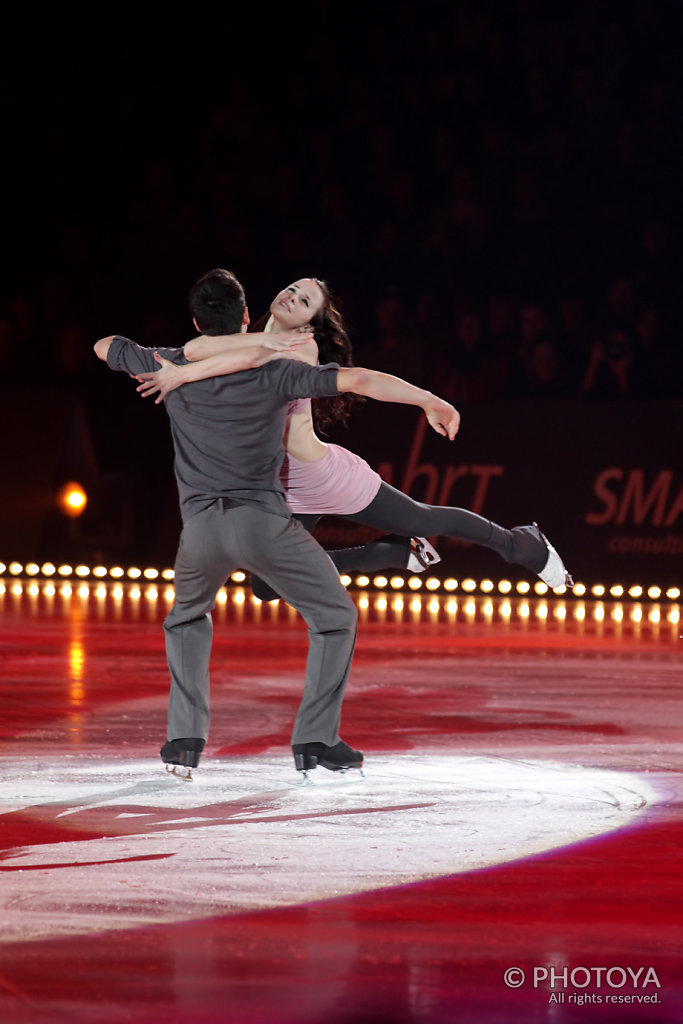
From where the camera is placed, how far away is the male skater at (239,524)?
439cm

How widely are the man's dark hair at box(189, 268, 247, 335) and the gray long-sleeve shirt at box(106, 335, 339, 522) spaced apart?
5.2 inches

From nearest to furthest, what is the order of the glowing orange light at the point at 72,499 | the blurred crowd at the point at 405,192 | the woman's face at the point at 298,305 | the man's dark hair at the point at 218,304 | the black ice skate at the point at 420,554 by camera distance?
the man's dark hair at the point at 218,304, the woman's face at the point at 298,305, the black ice skate at the point at 420,554, the blurred crowd at the point at 405,192, the glowing orange light at the point at 72,499

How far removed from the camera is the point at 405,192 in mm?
12336

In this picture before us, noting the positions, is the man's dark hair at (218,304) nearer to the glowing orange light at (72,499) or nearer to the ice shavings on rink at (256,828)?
the ice shavings on rink at (256,828)

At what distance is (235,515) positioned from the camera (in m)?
4.41

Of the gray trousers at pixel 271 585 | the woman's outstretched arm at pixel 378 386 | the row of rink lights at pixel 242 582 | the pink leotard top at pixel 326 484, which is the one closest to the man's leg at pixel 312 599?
the gray trousers at pixel 271 585

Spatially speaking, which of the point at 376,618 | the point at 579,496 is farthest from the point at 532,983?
the point at 579,496

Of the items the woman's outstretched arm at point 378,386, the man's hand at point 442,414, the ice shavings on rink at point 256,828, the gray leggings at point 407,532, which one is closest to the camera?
the ice shavings on rink at point 256,828

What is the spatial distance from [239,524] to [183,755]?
75cm

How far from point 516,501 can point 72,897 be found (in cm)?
736

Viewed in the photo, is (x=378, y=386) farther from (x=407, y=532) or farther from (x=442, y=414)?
(x=407, y=532)

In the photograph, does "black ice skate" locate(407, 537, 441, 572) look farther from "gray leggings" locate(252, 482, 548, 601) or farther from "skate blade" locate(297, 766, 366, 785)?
"skate blade" locate(297, 766, 366, 785)

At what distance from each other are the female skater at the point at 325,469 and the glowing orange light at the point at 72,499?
635 cm

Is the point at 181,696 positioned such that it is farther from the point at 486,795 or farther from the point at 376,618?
the point at 376,618
